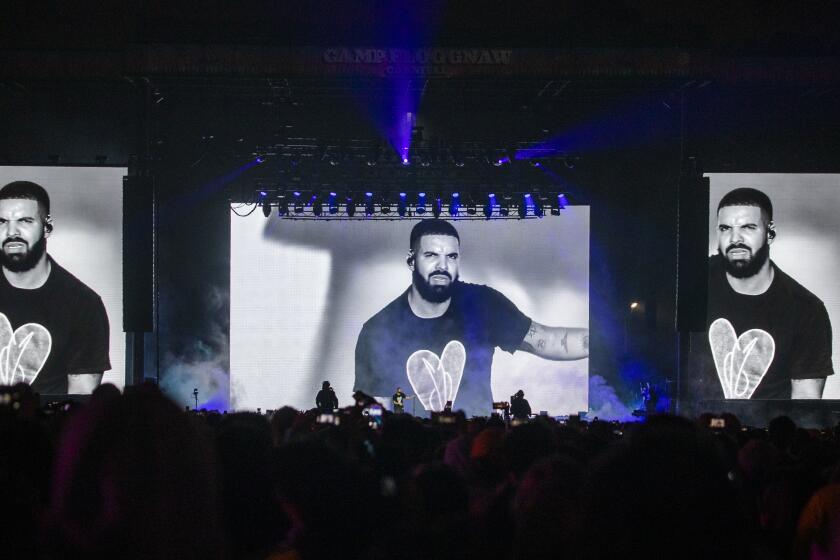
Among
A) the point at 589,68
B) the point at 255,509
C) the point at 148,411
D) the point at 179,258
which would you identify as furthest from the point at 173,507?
the point at 179,258

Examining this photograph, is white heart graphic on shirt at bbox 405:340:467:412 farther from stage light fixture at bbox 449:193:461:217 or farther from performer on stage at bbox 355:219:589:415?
stage light fixture at bbox 449:193:461:217

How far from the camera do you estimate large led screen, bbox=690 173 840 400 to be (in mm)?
16250

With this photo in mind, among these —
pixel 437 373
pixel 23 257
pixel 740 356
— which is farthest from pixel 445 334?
pixel 23 257

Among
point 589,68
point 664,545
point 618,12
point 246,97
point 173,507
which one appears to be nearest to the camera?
point 664,545

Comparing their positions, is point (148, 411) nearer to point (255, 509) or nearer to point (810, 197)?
point (255, 509)

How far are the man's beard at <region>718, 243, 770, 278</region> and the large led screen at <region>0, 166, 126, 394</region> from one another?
10.3 metres

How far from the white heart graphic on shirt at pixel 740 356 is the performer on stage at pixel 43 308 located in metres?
10.3

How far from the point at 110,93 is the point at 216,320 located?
4271 mm

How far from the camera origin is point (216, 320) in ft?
53.0

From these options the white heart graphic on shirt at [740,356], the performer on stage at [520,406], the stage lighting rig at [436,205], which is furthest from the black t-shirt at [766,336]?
the stage lighting rig at [436,205]

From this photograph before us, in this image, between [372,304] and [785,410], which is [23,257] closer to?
[372,304]

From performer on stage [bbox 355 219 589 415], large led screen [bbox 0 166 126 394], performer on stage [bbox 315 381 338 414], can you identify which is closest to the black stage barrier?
performer on stage [bbox 355 219 589 415]

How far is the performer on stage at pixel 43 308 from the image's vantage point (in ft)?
50.7

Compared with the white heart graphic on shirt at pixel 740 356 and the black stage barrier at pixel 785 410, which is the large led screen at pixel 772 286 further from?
the black stage barrier at pixel 785 410
